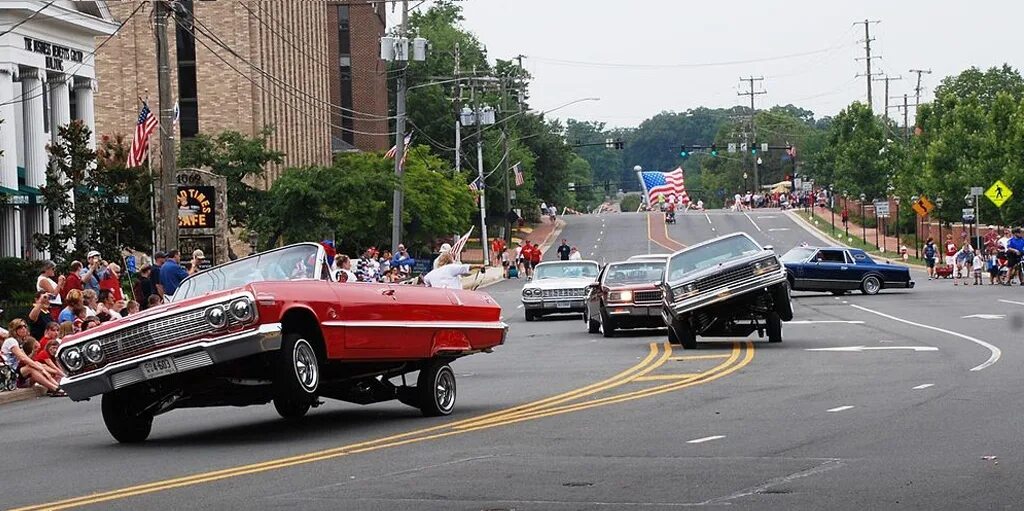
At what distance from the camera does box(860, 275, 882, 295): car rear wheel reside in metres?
50.5

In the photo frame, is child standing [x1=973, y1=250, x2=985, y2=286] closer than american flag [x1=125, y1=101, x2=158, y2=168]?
No

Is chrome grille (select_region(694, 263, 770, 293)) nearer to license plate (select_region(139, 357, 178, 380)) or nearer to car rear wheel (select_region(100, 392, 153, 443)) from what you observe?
car rear wheel (select_region(100, 392, 153, 443))

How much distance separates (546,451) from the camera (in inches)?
533

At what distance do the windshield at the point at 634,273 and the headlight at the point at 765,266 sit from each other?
22.8ft

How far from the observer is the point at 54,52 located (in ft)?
180

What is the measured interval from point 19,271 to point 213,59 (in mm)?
37168

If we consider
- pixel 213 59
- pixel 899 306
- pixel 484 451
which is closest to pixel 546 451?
pixel 484 451

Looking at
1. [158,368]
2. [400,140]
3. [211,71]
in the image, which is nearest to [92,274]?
[158,368]

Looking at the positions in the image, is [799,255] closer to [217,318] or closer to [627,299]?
[627,299]

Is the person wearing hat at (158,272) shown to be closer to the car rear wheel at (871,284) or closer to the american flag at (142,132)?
the american flag at (142,132)

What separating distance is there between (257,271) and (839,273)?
3633cm

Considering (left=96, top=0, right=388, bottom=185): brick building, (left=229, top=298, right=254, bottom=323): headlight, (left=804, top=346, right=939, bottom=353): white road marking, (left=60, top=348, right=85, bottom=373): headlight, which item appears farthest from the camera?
(left=96, top=0, right=388, bottom=185): brick building

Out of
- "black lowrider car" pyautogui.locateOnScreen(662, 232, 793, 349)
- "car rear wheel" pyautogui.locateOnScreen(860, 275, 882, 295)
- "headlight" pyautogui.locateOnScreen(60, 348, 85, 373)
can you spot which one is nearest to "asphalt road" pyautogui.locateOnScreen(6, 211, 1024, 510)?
"headlight" pyautogui.locateOnScreen(60, 348, 85, 373)

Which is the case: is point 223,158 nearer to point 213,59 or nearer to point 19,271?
point 213,59
